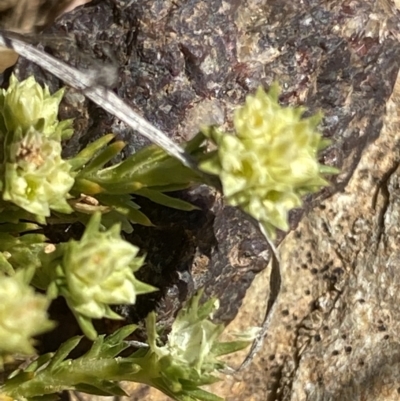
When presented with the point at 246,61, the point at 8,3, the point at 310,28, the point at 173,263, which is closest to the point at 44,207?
the point at 173,263

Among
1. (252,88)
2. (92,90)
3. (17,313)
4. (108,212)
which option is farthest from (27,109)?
(252,88)

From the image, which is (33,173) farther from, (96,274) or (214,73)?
(214,73)

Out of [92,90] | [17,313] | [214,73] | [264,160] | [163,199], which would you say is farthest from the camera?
[214,73]

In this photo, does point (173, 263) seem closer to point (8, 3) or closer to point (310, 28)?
point (310, 28)

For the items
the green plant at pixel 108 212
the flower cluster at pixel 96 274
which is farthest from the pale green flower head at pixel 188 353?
the flower cluster at pixel 96 274

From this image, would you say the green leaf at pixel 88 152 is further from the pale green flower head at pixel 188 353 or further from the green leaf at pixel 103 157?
the pale green flower head at pixel 188 353

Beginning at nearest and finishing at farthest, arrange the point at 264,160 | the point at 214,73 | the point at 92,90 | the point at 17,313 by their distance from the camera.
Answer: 1. the point at 17,313
2. the point at 264,160
3. the point at 92,90
4. the point at 214,73
